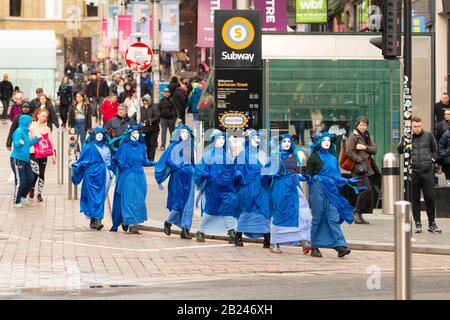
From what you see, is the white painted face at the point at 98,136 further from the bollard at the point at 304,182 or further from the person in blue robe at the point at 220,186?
the bollard at the point at 304,182

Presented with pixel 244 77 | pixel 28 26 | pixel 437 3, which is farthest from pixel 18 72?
pixel 28 26

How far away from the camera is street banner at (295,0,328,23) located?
39.2 m

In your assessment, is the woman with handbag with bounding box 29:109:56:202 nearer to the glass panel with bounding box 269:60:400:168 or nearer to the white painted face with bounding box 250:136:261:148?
the glass panel with bounding box 269:60:400:168

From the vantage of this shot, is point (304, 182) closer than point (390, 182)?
No

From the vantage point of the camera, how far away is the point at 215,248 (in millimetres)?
17172

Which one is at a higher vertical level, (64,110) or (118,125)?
(64,110)

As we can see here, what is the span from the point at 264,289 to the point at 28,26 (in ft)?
294

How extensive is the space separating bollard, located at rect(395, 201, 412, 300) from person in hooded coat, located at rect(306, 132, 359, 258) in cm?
716

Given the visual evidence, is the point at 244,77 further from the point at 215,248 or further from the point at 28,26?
the point at 28,26

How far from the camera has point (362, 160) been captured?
20141 mm

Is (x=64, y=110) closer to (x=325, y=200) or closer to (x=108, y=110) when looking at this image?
(x=108, y=110)

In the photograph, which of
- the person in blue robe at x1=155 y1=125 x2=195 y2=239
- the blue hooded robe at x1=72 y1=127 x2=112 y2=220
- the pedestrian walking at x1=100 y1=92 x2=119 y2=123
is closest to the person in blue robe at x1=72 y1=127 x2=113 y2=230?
the blue hooded robe at x1=72 y1=127 x2=112 y2=220

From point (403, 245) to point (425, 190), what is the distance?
9.66m

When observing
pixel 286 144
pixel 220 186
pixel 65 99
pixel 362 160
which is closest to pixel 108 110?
pixel 65 99
